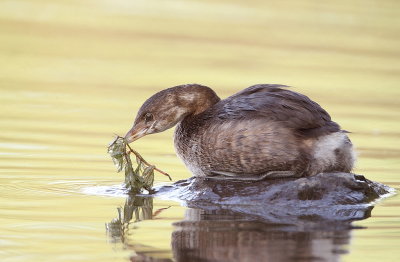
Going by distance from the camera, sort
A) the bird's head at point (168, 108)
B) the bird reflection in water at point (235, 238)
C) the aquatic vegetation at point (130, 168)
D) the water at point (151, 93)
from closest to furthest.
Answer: the bird reflection in water at point (235, 238) → the water at point (151, 93) → the aquatic vegetation at point (130, 168) → the bird's head at point (168, 108)

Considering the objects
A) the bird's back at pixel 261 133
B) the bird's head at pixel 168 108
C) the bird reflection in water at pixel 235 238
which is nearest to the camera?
the bird reflection in water at pixel 235 238

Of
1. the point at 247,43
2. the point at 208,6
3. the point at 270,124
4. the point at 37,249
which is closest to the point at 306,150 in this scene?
the point at 270,124

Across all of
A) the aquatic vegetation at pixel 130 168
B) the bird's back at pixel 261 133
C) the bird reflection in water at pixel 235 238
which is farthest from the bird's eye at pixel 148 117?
the bird reflection in water at pixel 235 238

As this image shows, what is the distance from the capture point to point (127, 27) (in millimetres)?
18250

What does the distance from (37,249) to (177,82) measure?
7.48m

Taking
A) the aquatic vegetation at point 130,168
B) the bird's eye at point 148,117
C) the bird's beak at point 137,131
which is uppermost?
the bird's eye at point 148,117

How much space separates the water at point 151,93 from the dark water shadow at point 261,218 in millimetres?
24

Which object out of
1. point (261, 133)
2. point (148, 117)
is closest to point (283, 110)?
point (261, 133)

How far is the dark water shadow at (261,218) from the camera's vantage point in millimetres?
5875

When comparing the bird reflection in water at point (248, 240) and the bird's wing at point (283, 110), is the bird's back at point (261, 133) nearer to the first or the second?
the bird's wing at point (283, 110)

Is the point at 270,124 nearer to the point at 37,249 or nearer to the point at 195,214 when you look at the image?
the point at 195,214

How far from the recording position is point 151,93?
12422mm

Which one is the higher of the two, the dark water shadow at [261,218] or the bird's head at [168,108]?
the bird's head at [168,108]

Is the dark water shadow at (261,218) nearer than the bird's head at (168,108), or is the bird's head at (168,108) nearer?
the dark water shadow at (261,218)
